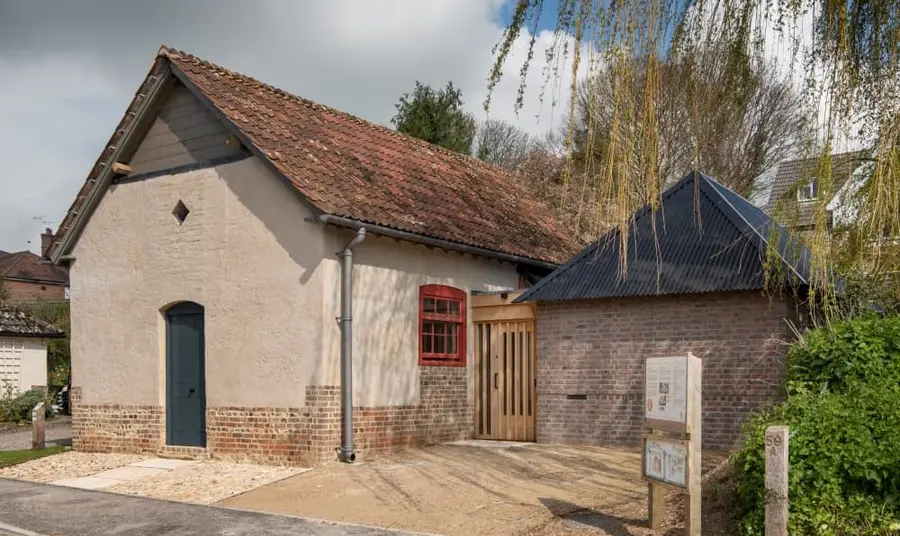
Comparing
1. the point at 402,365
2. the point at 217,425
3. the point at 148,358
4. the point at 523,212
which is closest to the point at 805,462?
the point at 402,365

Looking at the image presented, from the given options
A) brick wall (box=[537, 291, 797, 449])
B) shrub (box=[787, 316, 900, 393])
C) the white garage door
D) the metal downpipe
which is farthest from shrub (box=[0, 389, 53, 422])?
shrub (box=[787, 316, 900, 393])

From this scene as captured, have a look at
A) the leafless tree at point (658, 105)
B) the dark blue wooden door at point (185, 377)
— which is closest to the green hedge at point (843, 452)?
the leafless tree at point (658, 105)

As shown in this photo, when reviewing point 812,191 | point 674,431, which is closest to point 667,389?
point 674,431

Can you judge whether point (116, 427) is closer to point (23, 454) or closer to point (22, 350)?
point (23, 454)

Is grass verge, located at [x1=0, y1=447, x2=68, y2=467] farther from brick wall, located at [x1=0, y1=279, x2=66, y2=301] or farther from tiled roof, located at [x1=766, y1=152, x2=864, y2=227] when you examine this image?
brick wall, located at [x1=0, y1=279, x2=66, y2=301]

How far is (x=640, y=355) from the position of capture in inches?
536

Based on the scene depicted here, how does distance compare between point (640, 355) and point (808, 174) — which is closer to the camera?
point (808, 174)

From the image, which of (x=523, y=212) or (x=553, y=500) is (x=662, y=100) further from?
(x=523, y=212)

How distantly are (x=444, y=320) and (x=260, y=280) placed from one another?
11.4ft

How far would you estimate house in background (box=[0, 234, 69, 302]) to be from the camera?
5132cm

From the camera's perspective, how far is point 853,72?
20.0 ft

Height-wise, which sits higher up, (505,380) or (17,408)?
(505,380)

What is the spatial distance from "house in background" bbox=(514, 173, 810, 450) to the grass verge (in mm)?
8795

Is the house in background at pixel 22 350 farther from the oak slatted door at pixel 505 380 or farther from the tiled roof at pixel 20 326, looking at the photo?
the oak slatted door at pixel 505 380
